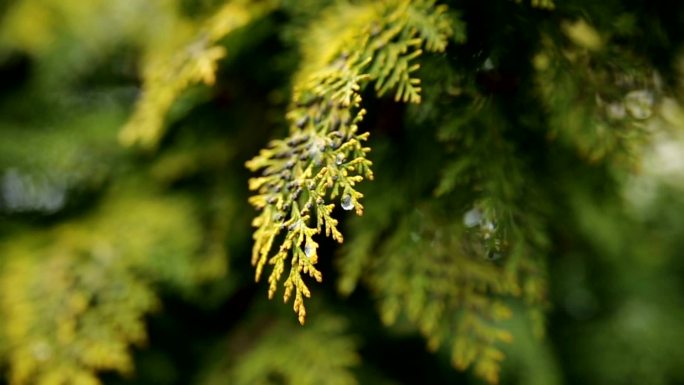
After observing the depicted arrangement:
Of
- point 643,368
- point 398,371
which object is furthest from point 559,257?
point 398,371

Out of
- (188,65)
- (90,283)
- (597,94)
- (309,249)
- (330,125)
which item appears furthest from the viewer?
(90,283)

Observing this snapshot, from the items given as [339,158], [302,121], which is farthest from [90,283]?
[339,158]

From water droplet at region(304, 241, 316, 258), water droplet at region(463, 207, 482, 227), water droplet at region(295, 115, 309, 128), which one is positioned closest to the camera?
water droplet at region(304, 241, 316, 258)

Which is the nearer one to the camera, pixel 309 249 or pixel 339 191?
pixel 309 249

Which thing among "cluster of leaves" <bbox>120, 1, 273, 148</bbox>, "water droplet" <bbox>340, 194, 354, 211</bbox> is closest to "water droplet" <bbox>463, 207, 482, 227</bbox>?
"water droplet" <bbox>340, 194, 354, 211</bbox>

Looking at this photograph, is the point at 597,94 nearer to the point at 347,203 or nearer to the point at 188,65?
the point at 347,203

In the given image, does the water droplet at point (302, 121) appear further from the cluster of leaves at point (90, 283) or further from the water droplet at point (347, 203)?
the cluster of leaves at point (90, 283)

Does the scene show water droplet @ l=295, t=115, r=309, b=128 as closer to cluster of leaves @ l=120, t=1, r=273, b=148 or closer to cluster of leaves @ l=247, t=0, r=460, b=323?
cluster of leaves @ l=247, t=0, r=460, b=323
